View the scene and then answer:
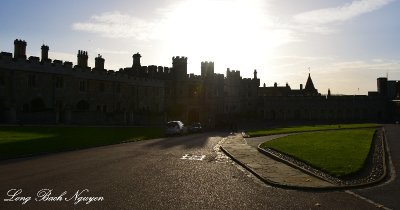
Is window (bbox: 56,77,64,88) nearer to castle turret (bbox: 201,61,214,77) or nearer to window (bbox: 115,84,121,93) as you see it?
window (bbox: 115,84,121,93)

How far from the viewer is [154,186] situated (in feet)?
43.8

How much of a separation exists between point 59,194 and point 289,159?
40.3 feet

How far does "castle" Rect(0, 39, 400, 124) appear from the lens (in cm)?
4675

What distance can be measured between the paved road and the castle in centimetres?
2917

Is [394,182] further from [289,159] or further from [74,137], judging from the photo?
[74,137]

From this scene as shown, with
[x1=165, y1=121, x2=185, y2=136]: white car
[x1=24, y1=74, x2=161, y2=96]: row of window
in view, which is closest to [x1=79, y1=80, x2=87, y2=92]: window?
[x1=24, y1=74, x2=161, y2=96]: row of window

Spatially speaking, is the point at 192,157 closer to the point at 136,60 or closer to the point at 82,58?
the point at 82,58

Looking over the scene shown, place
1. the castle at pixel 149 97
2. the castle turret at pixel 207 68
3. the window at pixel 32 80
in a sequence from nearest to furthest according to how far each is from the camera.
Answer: the castle at pixel 149 97
the window at pixel 32 80
the castle turret at pixel 207 68

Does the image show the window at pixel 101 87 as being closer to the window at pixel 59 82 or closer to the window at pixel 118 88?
the window at pixel 118 88

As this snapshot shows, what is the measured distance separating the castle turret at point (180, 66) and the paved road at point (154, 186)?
206 ft

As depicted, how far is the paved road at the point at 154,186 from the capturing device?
430 inches

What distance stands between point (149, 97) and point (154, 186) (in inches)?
2313

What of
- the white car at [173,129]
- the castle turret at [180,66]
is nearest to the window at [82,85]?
the white car at [173,129]

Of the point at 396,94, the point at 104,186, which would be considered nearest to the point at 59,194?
the point at 104,186
